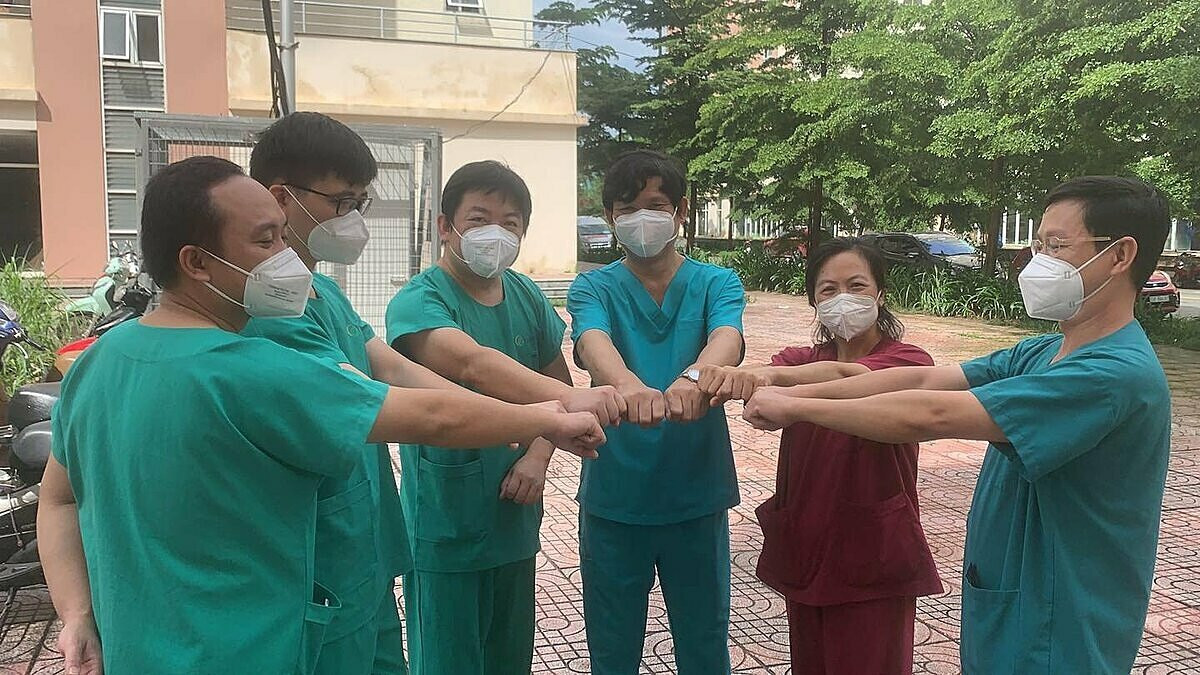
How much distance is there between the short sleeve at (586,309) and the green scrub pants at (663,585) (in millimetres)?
532

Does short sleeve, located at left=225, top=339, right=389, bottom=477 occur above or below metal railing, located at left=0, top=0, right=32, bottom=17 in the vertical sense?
below

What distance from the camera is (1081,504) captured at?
1747 millimetres

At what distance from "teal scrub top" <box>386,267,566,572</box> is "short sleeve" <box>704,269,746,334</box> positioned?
558 millimetres

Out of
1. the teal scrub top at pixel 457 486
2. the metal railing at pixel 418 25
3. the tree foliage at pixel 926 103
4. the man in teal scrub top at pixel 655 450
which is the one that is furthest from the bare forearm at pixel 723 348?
the metal railing at pixel 418 25

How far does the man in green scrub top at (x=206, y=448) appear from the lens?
1386 mm

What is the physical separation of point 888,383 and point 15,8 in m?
14.8

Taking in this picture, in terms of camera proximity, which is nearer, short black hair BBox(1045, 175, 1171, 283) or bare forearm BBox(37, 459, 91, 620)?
bare forearm BBox(37, 459, 91, 620)

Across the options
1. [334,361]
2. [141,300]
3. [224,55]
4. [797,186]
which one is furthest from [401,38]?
[334,361]

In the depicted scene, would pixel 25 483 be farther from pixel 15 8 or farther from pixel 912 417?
pixel 15 8

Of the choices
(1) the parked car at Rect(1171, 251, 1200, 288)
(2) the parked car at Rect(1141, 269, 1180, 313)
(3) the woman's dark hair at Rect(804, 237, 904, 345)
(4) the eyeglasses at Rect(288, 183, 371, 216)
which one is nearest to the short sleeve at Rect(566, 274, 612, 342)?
(3) the woman's dark hair at Rect(804, 237, 904, 345)

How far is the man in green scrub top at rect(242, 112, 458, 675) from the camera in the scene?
5.52 ft

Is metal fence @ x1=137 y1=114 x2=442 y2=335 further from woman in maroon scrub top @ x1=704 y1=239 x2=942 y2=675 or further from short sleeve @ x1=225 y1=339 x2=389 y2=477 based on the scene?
short sleeve @ x1=225 y1=339 x2=389 y2=477

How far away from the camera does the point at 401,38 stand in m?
15.1

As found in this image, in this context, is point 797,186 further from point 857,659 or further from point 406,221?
point 857,659
